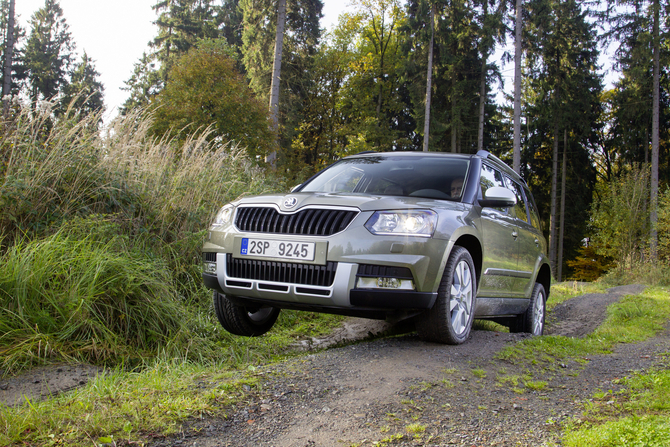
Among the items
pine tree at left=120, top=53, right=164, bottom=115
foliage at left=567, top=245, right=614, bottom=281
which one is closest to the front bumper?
foliage at left=567, top=245, right=614, bottom=281

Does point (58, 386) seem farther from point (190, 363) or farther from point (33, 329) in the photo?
point (190, 363)

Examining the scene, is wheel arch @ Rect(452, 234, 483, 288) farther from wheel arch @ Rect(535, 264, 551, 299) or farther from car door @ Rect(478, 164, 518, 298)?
wheel arch @ Rect(535, 264, 551, 299)

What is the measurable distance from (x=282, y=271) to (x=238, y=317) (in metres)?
1.11

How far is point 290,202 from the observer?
3703mm

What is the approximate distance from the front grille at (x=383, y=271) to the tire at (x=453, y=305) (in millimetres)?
433

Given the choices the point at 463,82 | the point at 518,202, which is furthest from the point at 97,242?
the point at 463,82

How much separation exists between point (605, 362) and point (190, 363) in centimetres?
348

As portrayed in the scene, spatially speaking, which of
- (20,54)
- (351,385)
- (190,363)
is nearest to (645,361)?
(351,385)

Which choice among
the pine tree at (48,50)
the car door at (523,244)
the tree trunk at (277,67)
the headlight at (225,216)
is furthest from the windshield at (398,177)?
the pine tree at (48,50)

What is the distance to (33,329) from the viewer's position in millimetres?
3656

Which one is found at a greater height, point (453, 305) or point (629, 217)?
point (629, 217)

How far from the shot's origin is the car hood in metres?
3.50

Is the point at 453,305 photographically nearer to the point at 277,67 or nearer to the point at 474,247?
the point at 474,247

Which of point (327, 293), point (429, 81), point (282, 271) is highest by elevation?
point (429, 81)
